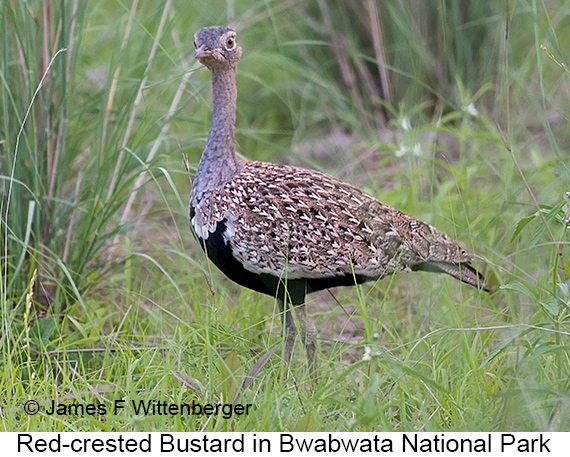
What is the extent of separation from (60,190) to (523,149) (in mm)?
2814

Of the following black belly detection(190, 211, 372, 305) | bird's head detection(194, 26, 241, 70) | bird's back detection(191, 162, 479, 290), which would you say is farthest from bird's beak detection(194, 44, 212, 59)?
black belly detection(190, 211, 372, 305)

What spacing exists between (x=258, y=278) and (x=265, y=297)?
25.7 inches

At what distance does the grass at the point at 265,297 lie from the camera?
2.61m

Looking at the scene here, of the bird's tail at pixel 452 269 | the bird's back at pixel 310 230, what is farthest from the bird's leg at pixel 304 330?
the bird's tail at pixel 452 269

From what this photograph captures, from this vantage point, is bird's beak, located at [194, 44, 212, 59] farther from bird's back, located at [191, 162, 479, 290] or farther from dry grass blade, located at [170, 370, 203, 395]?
dry grass blade, located at [170, 370, 203, 395]

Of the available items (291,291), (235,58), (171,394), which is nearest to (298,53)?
(235,58)

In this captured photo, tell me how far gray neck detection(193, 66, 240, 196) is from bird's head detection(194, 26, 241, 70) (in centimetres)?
10

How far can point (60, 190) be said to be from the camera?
3.51 m

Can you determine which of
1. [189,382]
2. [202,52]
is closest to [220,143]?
[202,52]

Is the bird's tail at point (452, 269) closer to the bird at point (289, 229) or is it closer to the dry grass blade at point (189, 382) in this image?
the bird at point (289, 229)

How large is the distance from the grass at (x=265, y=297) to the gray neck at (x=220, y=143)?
178mm

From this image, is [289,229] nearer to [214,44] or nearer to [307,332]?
[307,332]

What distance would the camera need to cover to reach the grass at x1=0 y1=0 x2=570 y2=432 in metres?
2.61
